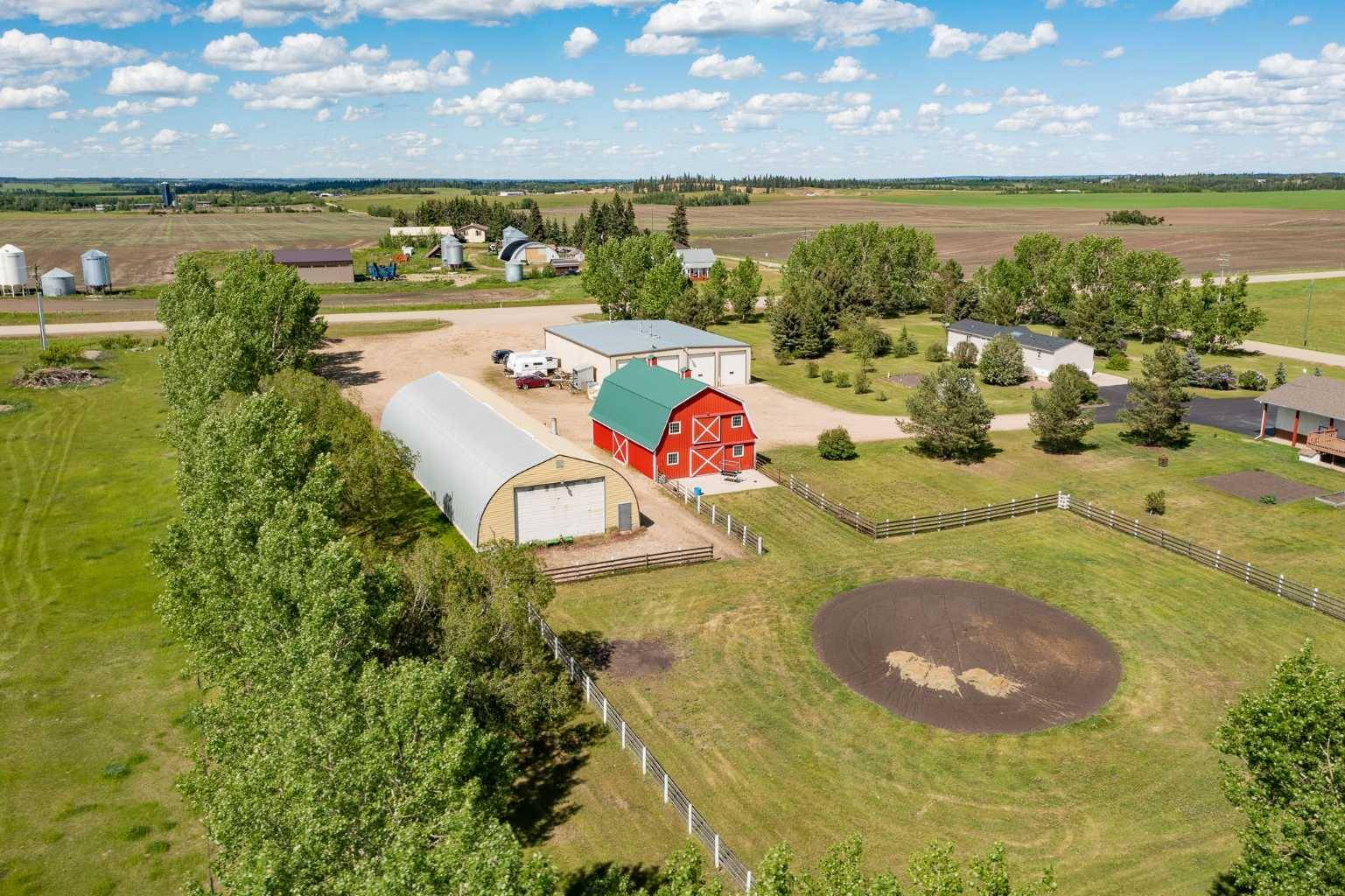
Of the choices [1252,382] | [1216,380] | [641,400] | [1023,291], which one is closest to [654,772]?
[641,400]

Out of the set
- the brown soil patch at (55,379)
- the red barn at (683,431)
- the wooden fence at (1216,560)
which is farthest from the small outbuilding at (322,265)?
the wooden fence at (1216,560)

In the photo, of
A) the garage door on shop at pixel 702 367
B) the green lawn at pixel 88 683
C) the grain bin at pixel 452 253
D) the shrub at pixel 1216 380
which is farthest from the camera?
the grain bin at pixel 452 253

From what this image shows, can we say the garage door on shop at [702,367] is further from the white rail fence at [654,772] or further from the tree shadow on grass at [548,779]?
the tree shadow on grass at [548,779]

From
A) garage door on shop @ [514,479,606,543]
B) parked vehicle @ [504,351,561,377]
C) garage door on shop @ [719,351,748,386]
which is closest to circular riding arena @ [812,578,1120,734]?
garage door on shop @ [514,479,606,543]

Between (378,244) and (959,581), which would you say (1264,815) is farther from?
(378,244)

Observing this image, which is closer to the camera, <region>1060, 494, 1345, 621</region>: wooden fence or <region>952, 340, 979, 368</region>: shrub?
<region>1060, 494, 1345, 621</region>: wooden fence

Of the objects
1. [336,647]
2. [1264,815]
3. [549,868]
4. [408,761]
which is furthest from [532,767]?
[1264,815]

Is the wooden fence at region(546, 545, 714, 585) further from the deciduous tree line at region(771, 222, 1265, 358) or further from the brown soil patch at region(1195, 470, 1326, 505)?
the deciduous tree line at region(771, 222, 1265, 358)

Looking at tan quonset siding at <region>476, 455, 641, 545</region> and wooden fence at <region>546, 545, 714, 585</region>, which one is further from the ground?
tan quonset siding at <region>476, 455, 641, 545</region>
